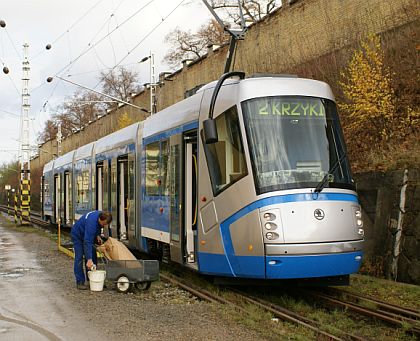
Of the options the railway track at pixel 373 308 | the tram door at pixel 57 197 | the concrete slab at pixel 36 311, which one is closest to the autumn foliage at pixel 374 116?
the railway track at pixel 373 308

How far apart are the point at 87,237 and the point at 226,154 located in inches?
122

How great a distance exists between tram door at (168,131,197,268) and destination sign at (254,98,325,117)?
195 centimetres

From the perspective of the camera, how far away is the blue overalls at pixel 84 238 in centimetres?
1172

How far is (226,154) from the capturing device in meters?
10.4

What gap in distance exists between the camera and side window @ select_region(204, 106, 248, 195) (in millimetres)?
10086

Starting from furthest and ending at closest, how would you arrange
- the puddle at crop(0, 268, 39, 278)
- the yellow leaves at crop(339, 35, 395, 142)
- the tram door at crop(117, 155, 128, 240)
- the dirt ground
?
the yellow leaves at crop(339, 35, 395, 142) < the tram door at crop(117, 155, 128, 240) < the puddle at crop(0, 268, 39, 278) < the dirt ground

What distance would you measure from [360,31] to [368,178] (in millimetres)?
9669

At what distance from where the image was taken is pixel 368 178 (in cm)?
1440

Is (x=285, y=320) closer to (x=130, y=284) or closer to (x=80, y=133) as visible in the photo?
(x=130, y=284)

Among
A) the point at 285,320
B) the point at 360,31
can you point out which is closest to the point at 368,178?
the point at 285,320

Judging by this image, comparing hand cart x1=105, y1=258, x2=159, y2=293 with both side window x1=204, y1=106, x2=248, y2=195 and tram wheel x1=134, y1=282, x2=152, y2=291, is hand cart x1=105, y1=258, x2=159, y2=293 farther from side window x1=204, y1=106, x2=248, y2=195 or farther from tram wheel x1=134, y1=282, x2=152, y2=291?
side window x1=204, y1=106, x2=248, y2=195

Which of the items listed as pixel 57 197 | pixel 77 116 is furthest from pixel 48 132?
pixel 57 197

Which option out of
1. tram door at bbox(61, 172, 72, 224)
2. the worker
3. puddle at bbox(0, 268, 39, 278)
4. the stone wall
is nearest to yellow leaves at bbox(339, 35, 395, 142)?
the stone wall

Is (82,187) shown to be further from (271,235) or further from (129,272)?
(271,235)
